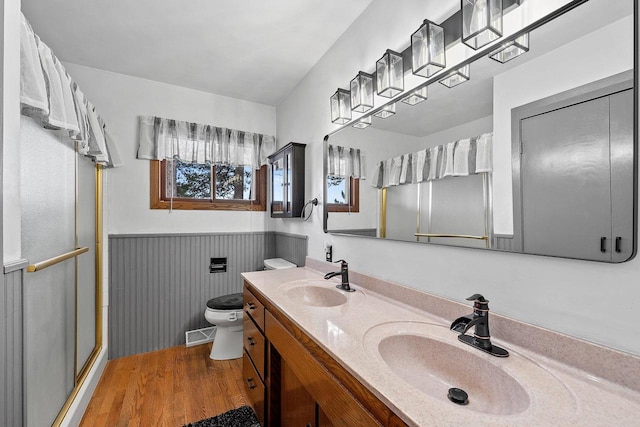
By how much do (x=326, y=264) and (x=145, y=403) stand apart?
148cm

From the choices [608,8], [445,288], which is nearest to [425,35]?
[608,8]

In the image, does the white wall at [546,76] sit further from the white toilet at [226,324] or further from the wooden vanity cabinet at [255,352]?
the white toilet at [226,324]

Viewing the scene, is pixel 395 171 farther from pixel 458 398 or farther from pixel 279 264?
pixel 279 264

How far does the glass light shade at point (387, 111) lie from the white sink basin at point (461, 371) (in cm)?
105

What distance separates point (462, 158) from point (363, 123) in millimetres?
730

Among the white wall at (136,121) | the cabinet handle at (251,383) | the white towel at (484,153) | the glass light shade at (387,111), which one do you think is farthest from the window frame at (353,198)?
→ the white wall at (136,121)

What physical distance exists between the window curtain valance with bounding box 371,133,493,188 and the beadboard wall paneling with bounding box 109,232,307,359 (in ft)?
3.62

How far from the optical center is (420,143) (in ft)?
4.30

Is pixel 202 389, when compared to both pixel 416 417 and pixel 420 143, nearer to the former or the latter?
pixel 416 417

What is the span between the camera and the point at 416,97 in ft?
4.44

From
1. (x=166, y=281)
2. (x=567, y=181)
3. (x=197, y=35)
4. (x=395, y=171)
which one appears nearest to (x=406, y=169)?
(x=395, y=171)

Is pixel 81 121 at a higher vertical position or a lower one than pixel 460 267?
higher

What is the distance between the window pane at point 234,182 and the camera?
288 cm

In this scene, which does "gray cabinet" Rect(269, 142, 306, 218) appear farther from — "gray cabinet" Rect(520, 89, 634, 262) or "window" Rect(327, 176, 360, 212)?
"gray cabinet" Rect(520, 89, 634, 262)
